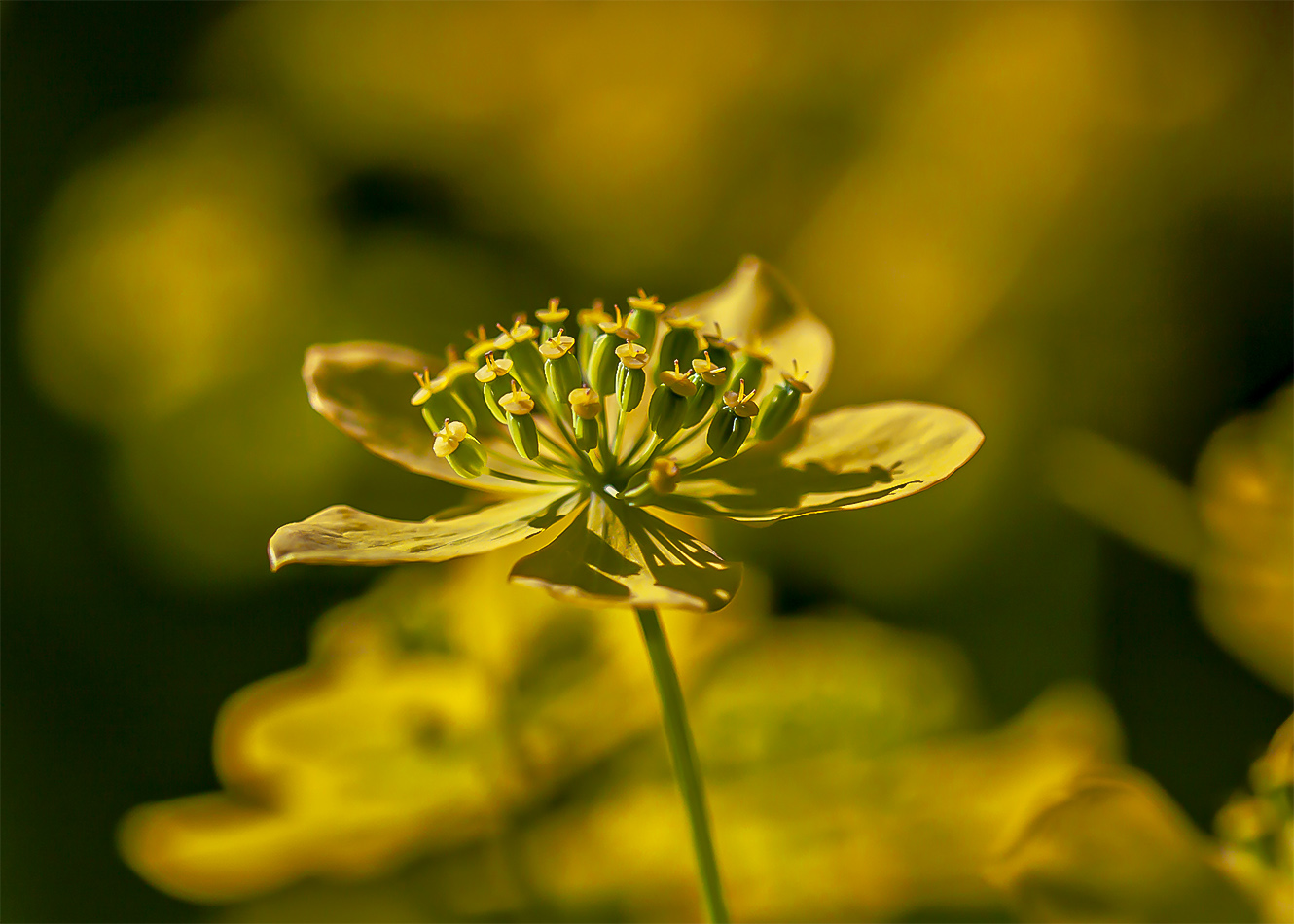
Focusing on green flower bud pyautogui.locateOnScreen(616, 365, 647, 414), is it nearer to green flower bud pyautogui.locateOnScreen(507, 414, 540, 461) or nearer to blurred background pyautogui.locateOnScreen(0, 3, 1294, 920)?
green flower bud pyautogui.locateOnScreen(507, 414, 540, 461)

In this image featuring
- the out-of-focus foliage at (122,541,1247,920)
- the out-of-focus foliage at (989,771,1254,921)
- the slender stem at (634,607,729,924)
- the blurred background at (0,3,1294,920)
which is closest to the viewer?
the slender stem at (634,607,729,924)

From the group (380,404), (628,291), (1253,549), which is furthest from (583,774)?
(628,291)

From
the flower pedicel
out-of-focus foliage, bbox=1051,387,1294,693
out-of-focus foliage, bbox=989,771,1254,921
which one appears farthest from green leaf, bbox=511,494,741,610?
out-of-focus foliage, bbox=1051,387,1294,693

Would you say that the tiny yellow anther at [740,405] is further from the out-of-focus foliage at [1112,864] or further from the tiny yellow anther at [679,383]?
the out-of-focus foliage at [1112,864]

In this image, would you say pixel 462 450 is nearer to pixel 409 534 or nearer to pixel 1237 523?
pixel 409 534

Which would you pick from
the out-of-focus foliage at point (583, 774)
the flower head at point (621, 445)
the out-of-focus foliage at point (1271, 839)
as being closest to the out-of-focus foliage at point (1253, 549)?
the out-of-focus foliage at point (583, 774)

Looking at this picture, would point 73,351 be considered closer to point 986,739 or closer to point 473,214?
point 473,214
